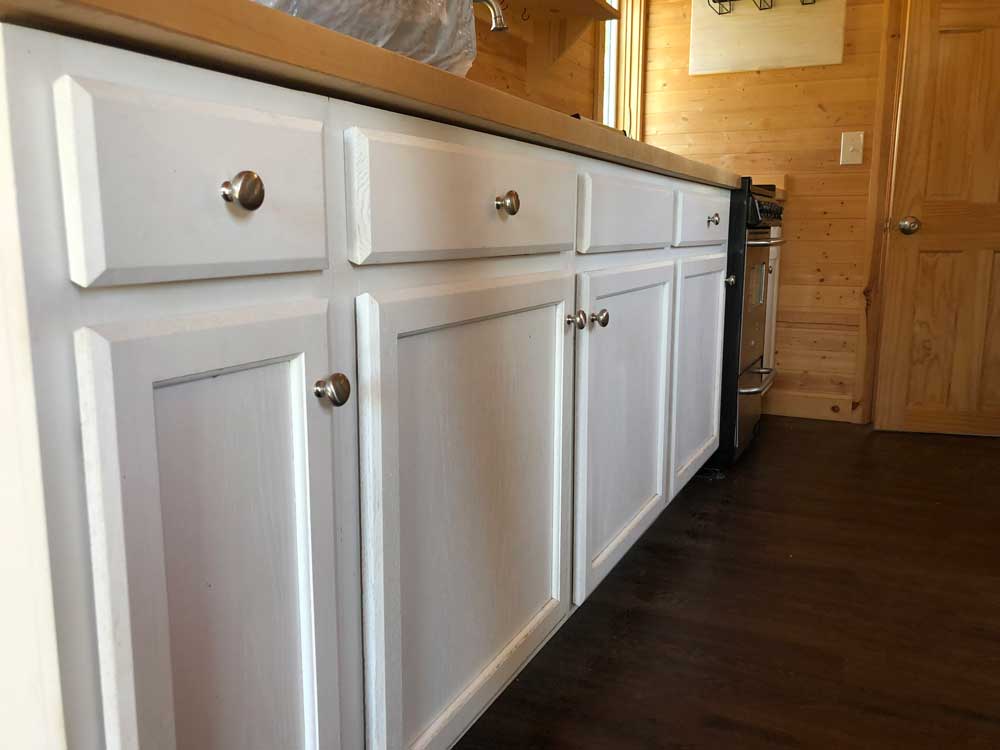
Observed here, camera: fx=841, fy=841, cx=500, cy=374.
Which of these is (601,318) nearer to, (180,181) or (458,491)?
(458,491)

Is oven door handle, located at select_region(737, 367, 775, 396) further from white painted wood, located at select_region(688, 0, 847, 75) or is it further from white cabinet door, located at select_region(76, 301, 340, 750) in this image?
white cabinet door, located at select_region(76, 301, 340, 750)

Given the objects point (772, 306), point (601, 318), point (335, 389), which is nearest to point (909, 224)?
point (772, 306)

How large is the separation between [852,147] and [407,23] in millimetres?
2692

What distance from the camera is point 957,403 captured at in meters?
3.36

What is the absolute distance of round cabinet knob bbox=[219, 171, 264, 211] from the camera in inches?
26.2

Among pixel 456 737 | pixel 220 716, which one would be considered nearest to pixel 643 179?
pixel 456 737

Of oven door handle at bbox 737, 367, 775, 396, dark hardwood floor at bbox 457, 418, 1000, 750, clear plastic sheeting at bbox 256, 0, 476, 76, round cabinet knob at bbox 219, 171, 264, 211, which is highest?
clear plastic sheeting at bbox 256, 0, 476, 76

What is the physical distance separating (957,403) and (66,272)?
3.52 meters

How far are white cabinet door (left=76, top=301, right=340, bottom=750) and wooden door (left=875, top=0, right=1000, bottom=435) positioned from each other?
124 inches

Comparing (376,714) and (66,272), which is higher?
(66,272)

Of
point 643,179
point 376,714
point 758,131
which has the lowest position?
point 376,714

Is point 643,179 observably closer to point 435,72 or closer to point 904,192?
point 435,72

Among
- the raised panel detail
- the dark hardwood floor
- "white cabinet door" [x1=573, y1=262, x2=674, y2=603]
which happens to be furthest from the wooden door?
"white cabinet door" [x1=573, y1=262, x2=674, y2=603]

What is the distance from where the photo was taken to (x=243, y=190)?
669 mm
